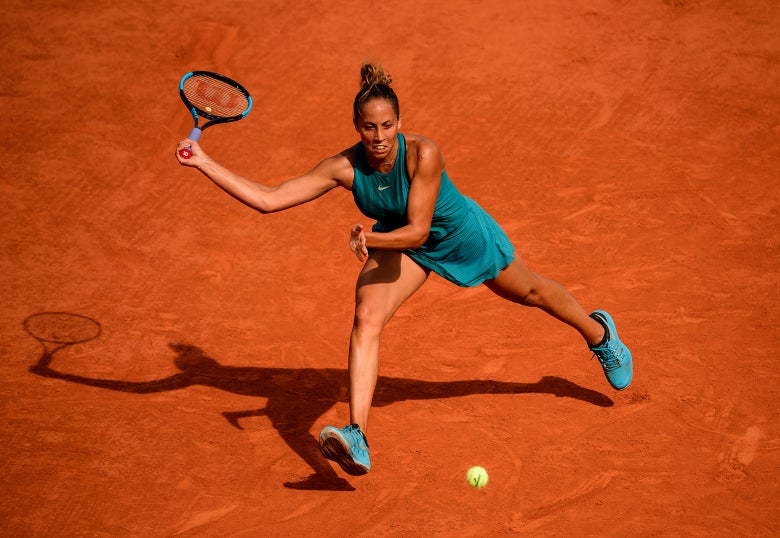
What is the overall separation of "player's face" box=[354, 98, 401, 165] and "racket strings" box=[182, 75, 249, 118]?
0.92 meters

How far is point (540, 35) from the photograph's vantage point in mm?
10000

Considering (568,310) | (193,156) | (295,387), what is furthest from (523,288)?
(193,156)

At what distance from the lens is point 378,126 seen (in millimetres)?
4543

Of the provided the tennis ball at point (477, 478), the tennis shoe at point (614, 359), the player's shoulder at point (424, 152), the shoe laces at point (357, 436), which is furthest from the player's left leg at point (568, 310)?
the shoe laces at point (357, 436)

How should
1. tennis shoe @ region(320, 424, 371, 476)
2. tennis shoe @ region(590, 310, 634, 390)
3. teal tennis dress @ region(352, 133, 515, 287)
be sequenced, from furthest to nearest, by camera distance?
1. tennis shoe @ region(590, 310, 634, 390)
2. teal tennis dress @ region(352, 133, 515, 287)
3. tennis shoe @ region(320, 424, 371, 476)

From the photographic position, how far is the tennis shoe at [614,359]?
5.50 meters

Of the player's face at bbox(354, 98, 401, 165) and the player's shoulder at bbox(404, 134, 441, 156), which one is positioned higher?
the player's face at bbox(354, 98, 401, 165)

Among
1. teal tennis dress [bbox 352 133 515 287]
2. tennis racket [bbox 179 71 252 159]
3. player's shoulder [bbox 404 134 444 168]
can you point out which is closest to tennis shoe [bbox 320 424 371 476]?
teal tennis dress [bbox 352 133 515 287]

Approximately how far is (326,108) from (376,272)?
177 inches

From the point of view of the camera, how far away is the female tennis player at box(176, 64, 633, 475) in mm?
4535

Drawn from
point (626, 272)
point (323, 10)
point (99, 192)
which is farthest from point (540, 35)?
point (99, 192)

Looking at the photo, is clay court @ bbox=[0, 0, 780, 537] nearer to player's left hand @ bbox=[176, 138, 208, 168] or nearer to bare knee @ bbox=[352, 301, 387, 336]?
bare knee @ bbox=[352, 301, 387, 336]

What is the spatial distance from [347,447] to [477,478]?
33.3 inches

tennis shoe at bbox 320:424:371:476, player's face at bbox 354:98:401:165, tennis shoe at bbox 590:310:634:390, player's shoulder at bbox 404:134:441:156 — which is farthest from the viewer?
tennis shoe at bbox 590:310:634:390
